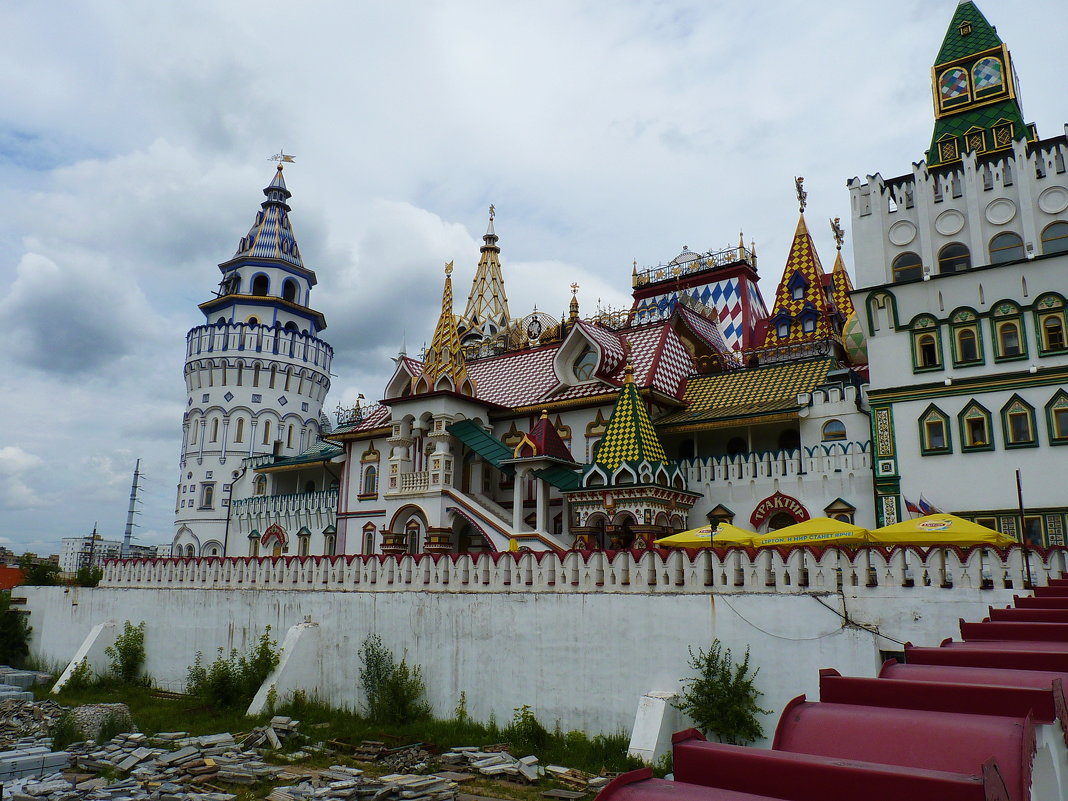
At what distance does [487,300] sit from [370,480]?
25.1 m

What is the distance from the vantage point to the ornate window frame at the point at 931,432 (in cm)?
2067

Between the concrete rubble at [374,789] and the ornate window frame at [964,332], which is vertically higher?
the ornate window frame at [964,332]

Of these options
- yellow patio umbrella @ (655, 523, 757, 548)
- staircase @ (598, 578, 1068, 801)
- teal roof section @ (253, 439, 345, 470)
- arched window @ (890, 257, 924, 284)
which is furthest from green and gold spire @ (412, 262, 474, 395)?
staircase @ (598, 578, 1068, 801)

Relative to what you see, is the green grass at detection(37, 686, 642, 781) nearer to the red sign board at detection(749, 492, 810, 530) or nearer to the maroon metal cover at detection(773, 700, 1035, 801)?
the red sign board at detection(749, 492, 810, 530)

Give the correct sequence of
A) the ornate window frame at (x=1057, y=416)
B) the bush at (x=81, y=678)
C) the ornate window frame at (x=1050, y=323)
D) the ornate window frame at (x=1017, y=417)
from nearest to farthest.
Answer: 1. the ornate window frame at (x=1057, y=416)
2. the ornate window frame at (x=1017, y=417)
3. the ornate window frame at (x=1050, y=323)
4. the bush at (x=81, y=678)

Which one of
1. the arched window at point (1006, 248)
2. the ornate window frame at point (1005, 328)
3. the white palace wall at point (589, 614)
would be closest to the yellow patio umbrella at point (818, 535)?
the white palace wall at point (589, 614)

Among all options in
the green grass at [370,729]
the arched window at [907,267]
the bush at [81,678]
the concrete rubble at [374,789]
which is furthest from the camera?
the bush at [81,678]

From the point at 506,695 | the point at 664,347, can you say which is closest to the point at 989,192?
the point at 664,347

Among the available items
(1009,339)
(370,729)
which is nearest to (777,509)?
(1009,339)

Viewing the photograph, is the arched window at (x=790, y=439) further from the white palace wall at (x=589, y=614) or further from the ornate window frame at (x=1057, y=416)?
the white palace wall at (x=589, y=614)

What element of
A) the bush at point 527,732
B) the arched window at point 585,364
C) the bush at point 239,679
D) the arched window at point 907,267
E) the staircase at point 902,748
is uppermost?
the arched window at point 907,267

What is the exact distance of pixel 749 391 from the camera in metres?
26.0

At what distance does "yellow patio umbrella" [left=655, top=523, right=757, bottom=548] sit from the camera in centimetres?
1755

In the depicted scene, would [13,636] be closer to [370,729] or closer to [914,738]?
[370,729]
